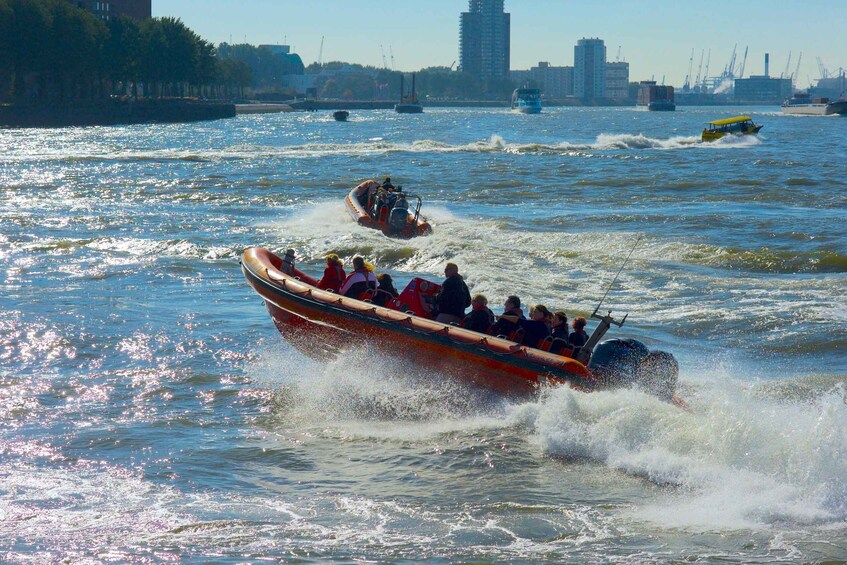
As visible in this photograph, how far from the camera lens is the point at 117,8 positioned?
133625 millimetres

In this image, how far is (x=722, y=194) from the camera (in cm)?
3453

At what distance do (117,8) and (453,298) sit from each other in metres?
132

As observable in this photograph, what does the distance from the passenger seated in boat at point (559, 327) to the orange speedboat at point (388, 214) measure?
41.8ft

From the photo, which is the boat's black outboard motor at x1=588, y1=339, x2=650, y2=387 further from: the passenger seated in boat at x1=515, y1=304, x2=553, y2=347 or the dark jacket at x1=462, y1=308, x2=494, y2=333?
the dark jacket at x1=462, y1=308, x2=494, y2=333

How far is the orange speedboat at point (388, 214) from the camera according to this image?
77.9 ft

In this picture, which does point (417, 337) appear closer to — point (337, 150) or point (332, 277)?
point (332, 277)

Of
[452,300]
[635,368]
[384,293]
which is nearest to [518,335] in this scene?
[452,300]

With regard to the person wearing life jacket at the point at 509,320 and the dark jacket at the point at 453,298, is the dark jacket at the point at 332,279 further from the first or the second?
the person wearing life jacket at the point at 509,320

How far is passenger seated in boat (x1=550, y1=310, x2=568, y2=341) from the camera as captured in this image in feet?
35.8

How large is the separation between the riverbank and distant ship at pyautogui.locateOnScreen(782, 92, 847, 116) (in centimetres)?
7378

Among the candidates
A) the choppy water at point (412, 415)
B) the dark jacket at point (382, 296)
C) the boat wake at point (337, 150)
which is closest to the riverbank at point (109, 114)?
the boat wake at point (337, 150)

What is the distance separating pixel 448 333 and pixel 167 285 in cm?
882

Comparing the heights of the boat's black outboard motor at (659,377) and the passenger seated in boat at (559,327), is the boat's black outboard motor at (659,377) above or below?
below

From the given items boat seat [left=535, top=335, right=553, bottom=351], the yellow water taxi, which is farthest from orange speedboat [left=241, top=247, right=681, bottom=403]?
the yellow water taxi
